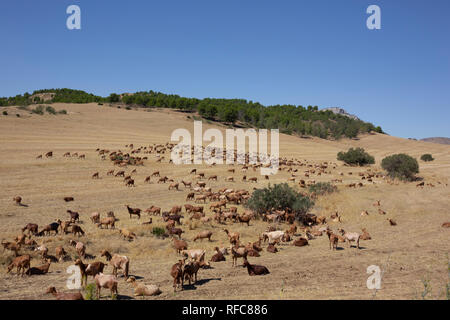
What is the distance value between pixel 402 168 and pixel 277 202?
1006 inches

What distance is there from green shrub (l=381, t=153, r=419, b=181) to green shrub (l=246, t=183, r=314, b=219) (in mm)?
23219

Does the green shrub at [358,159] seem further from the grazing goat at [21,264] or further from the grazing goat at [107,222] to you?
the grazing goat at [21,264]

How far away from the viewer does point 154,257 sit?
12211mm

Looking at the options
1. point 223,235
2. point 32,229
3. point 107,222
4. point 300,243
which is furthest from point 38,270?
point 300,243

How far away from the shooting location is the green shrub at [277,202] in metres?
19.6

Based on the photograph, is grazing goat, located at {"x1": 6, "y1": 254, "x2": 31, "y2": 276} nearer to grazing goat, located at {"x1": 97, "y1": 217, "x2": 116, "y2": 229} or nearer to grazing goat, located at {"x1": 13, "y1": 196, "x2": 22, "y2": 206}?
grazing goat, located at {"x1": 97, "y1": 217, "x2": 116, "y2": 229}

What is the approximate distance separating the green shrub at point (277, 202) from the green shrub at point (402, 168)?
23.2 meters

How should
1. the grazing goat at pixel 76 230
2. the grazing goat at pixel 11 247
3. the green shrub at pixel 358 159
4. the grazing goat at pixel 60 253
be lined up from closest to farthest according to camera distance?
the grazing goat at pixel 11 247, the grazing goat at pixel 60 253, the grazing goat at pixel 76 230, the green shrub at pixel 358 159

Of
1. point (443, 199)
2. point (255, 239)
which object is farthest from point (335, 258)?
point (443, 199)

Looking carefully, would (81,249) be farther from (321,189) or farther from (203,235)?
(321,189)

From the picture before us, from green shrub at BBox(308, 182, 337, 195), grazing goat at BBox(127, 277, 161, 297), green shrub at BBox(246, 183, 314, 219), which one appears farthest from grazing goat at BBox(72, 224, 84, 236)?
green shrub at BBox(308, 182, 337, 195)

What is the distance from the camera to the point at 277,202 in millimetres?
19656

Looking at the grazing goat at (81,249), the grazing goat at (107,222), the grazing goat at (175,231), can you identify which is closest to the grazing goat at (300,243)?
the grazing goat at (175,231)
